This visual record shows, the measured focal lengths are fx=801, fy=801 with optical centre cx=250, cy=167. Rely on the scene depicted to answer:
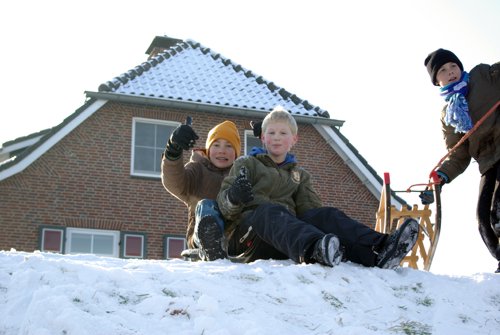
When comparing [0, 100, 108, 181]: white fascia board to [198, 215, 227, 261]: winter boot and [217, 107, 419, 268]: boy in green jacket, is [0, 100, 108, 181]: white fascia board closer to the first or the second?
[217, 107, 419, 268]: boy in green jacket

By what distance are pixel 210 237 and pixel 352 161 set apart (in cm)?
1324

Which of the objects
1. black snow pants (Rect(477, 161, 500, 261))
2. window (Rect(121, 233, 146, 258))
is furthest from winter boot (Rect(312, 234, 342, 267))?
window (Rect(121, 233, 146, 258))

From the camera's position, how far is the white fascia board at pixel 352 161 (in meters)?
18.5

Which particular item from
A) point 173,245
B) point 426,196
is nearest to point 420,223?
point 426,196

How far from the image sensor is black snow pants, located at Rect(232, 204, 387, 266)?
511cm

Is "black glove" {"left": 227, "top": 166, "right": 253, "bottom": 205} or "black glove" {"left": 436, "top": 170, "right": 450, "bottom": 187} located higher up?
"black glove" {"left": 436, "top": 170, "right": 450, "bottom": 187}

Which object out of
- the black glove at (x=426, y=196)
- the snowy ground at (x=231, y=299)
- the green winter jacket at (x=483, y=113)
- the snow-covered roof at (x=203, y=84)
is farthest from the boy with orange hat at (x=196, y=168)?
the snow-covered roof at (x=203, y=84)

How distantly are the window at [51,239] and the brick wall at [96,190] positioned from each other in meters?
Answer: 0.11

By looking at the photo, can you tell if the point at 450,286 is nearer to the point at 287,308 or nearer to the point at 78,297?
the point at 287,308

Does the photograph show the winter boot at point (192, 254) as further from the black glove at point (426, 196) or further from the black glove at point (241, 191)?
the black glove at point (426, 196)

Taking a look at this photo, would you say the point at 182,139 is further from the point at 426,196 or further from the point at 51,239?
the point at 51,239

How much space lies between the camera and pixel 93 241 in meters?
16.4

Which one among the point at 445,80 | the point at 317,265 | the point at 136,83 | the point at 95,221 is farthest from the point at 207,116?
the point at 317,265

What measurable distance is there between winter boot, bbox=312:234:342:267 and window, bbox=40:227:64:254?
38.4 ft
